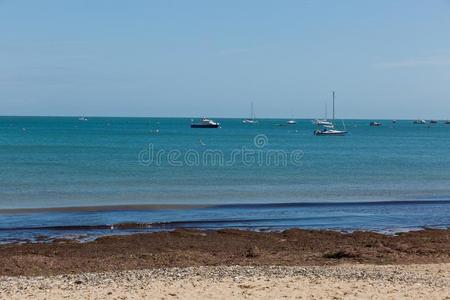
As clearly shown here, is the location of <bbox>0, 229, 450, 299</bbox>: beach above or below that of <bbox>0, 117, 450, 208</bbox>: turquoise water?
above

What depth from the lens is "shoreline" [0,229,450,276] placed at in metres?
15.5

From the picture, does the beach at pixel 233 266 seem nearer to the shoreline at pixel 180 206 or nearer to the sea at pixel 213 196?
the sea at pixel 213 196

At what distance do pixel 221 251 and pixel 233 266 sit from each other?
3.06 m

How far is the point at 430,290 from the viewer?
11.9m

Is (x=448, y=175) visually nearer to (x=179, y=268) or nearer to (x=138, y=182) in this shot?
(x=138, y=182)

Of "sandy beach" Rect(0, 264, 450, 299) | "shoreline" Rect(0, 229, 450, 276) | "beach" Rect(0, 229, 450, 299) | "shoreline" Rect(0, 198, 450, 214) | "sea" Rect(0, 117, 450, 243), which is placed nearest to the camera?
"sandy beach" Rect(0, 264, 450, 299)

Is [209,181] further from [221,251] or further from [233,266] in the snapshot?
[233,266]

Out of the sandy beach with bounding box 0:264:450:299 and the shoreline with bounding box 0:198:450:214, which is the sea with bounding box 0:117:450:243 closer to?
the shoreline with bounding box 0:198:450:214

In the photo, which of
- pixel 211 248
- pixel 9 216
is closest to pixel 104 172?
pixel 9 216

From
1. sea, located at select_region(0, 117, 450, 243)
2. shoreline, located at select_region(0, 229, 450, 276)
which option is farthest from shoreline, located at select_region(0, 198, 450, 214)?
shoreline, located at select_region(0, 229, 450, 276)

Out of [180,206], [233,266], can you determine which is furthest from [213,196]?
[233,266]

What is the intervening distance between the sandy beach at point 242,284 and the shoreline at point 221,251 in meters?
1.46

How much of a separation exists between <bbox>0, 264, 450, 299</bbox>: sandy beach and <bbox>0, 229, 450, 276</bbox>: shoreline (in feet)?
4.79

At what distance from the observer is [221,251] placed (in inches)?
703
